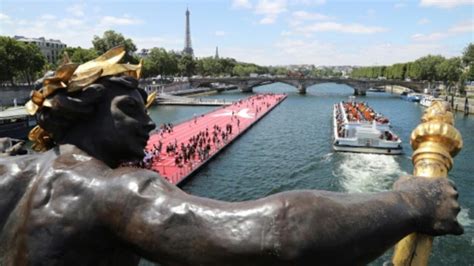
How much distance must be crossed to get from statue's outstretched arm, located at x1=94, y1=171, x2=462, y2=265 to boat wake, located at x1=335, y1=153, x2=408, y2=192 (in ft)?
73.4

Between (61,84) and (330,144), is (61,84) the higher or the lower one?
the higher one

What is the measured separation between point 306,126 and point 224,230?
49854mm

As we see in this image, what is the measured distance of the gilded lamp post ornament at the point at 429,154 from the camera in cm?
183

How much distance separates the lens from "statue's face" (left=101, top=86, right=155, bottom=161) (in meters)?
1.98

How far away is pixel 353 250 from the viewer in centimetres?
143

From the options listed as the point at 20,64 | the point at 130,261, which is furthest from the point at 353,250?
the point at 20,64

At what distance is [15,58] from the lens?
2399 inches

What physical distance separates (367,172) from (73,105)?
26.8 metres

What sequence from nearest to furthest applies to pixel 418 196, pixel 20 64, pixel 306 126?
pixel 418 196 → pixel 306 126 → pixel 20 64

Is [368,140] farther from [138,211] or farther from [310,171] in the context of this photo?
[138,211]

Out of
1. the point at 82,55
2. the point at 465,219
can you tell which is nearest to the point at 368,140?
the point at 465,219

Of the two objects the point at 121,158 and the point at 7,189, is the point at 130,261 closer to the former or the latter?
the point at 121,158

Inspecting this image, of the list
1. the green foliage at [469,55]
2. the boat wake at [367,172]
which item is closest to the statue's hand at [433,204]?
the boat wake at [367,172]

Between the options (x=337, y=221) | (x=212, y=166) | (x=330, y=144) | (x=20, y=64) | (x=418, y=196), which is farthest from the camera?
(x=20, y=64)
